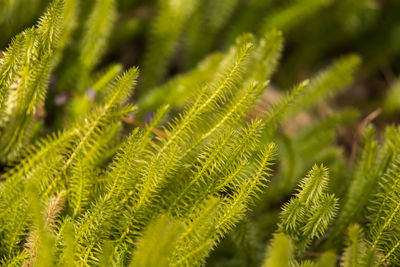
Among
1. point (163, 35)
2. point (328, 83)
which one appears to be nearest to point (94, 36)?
point (163, 35)

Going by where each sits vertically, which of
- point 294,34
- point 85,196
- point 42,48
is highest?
point 294,34

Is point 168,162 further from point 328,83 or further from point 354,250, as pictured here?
point 328,83

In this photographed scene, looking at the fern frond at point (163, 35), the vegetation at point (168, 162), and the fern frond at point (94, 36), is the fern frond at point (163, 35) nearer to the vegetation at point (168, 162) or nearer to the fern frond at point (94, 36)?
the vegetation at point (168, 162)

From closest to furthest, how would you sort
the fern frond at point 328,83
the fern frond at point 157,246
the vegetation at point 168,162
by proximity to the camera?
the fern frond at point 157,246 → the vegetation at point 168,162 → the fern frond at point 328,83

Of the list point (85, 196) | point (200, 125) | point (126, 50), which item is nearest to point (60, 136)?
point (85, 196)

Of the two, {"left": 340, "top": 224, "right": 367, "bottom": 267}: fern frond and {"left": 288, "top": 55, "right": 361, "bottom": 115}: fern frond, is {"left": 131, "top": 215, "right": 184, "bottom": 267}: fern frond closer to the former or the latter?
{"left": 340, "top": 224, "right": 367, "bottom": 267}: fern frond

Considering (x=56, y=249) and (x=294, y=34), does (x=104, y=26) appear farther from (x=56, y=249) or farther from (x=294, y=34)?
(x=294, y=34)

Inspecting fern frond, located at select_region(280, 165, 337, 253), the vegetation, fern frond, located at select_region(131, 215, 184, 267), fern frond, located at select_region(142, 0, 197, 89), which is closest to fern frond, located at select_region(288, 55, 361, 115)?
the vegetation

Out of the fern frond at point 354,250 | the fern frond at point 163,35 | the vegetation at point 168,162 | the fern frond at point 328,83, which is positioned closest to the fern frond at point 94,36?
the vegetation at point 168,162

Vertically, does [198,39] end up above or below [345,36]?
below
